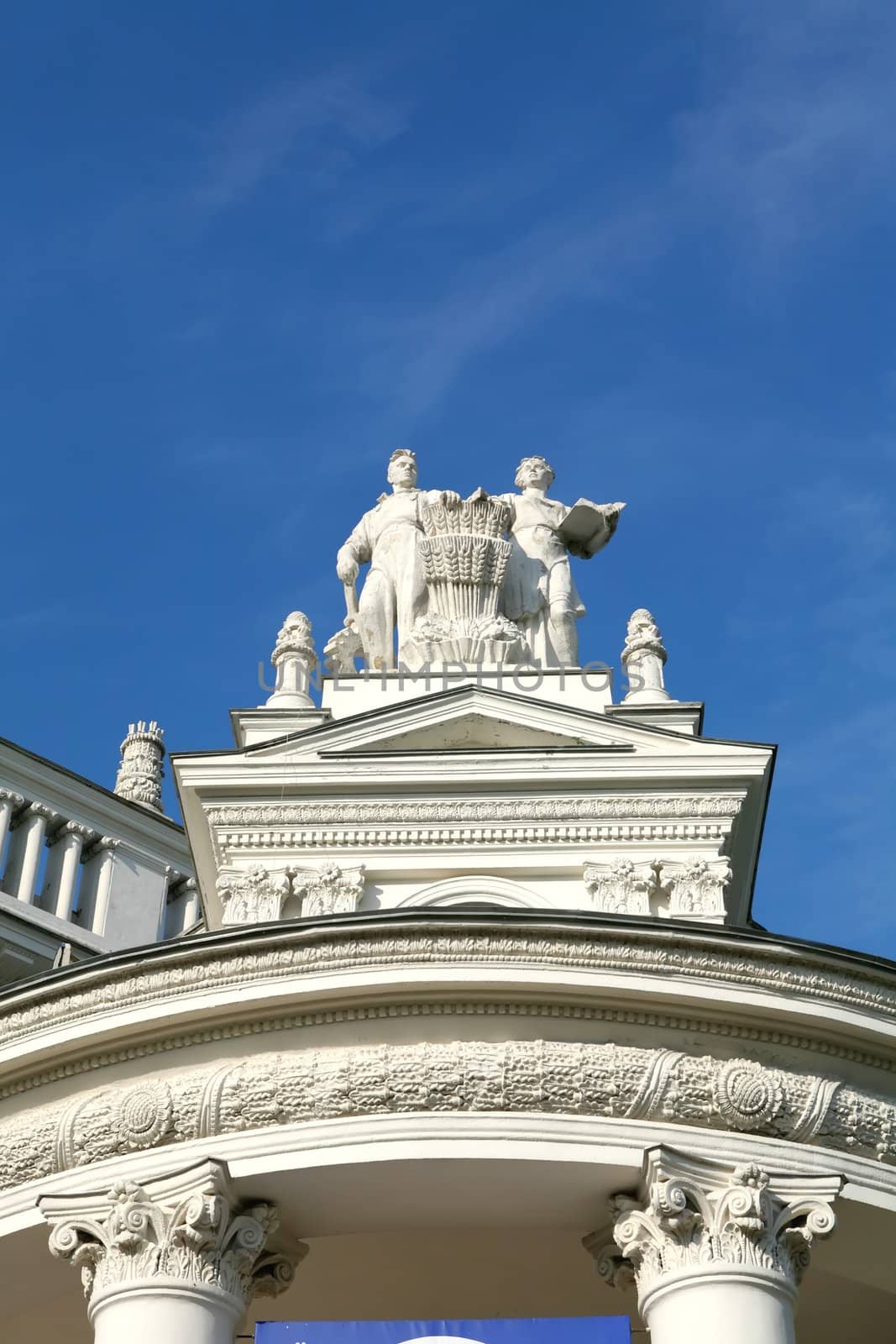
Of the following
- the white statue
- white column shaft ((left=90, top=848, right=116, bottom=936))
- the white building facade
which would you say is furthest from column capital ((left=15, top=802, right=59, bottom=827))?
the white building facade

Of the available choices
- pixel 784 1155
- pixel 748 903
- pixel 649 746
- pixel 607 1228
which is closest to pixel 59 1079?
pixel 607 1228

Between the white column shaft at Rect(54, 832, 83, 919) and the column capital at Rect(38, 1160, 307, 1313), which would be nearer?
the column capital at Rect(38, 1160, 307, 1313)

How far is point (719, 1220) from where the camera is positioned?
15.7m

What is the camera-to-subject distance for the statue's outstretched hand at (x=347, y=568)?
1156 inches

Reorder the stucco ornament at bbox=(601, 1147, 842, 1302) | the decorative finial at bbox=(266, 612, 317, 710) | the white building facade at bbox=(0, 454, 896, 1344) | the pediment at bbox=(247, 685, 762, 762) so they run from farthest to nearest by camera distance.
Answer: the decorative finial at bbox=(266, 612, 317, 710) → the pediment at bbox=(247, 685, 762, 762) → the white building facade at bbox=(0, 454, 896, 1344) → the stucco ornament at bbox=(601, 1147, 842, 1302)

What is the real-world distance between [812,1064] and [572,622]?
1254cm

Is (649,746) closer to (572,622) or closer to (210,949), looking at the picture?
(572,622)

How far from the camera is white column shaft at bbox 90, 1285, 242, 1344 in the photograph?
15367 millimetres

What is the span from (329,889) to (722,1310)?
9.59 meters

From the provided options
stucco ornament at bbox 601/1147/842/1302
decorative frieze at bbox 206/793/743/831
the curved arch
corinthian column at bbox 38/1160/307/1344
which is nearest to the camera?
corinthian column at bbox 38/1160/307/1344

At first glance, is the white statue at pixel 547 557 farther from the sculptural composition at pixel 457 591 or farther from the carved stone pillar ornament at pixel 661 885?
the carved stone pillar ornament at pixel 661 885

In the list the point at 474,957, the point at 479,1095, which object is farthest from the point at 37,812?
the point at 479,1095

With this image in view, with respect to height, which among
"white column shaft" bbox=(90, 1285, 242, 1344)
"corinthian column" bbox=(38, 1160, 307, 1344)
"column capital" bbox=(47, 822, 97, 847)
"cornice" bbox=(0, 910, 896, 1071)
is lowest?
"white column shaft" bbox=(90, 1285, 242, 1344)

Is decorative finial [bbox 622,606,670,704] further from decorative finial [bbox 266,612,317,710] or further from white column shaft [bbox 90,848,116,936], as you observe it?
white column shaft [bbox 90,848,116,936]
